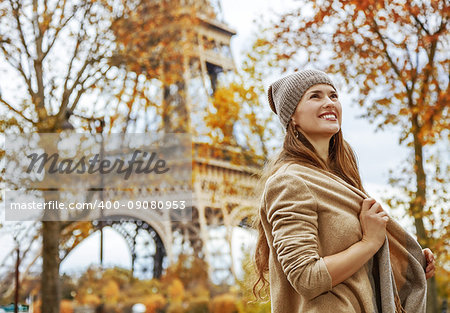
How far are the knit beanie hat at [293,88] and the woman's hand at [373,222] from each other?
458mm

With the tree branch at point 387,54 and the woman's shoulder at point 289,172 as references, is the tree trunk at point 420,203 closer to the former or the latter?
the tree branch at point 387,54

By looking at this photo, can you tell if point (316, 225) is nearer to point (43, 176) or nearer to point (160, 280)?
point (43, 176)

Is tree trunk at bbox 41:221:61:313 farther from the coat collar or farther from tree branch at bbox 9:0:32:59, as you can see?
the coat collar

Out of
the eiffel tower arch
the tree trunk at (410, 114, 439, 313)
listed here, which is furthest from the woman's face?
the eiffel tower arch

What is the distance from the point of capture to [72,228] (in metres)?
14.1

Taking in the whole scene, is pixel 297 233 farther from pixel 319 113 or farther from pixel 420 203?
pixel 420 203

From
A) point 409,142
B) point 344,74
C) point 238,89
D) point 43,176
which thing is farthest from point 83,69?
point 409,142

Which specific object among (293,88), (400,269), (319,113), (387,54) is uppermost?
(387,54)
